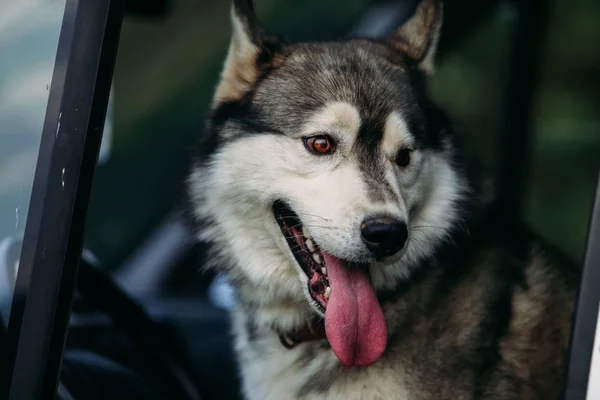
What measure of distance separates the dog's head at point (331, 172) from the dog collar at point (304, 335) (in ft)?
0.25

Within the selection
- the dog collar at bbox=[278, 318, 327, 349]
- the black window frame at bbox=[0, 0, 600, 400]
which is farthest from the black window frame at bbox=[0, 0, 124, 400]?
the dog collar at bbox=[278, 318, 327, 349]

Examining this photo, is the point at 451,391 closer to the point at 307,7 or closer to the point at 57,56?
the point at 57,56

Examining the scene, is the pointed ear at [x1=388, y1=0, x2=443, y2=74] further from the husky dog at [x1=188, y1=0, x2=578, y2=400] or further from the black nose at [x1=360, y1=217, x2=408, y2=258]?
the black nose at [x1=360, y1=217, x2=408, y2=258]

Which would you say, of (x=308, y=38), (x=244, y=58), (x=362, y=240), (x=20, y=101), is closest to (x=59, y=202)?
(x=20, y=101)

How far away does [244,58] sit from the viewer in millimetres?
2229

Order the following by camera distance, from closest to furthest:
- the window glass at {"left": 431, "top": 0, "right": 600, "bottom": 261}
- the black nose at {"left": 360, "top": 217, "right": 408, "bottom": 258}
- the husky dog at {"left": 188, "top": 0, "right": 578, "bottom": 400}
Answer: the black nose at {"left": 360, "top": 217, "right": 408, "bottom": 258} → the husky dog at {"left": 188, "top": 0, "right": 578, "bottom": 400} → the window glass at {"left": 431, "top": 0, "right": 600, "bottom": 261}

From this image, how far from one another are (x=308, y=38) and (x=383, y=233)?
1.82 metres

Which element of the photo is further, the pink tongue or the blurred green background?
the blurred green background

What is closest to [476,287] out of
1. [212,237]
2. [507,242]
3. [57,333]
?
[507,242]

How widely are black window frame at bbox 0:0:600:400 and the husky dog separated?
664 mm

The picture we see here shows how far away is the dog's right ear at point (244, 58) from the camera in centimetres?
217

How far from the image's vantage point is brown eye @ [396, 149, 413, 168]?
2100 mm

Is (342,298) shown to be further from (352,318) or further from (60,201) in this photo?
(60,201)

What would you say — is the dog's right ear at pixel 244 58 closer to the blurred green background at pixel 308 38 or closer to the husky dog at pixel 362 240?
the husky dog at pixel 362 240
